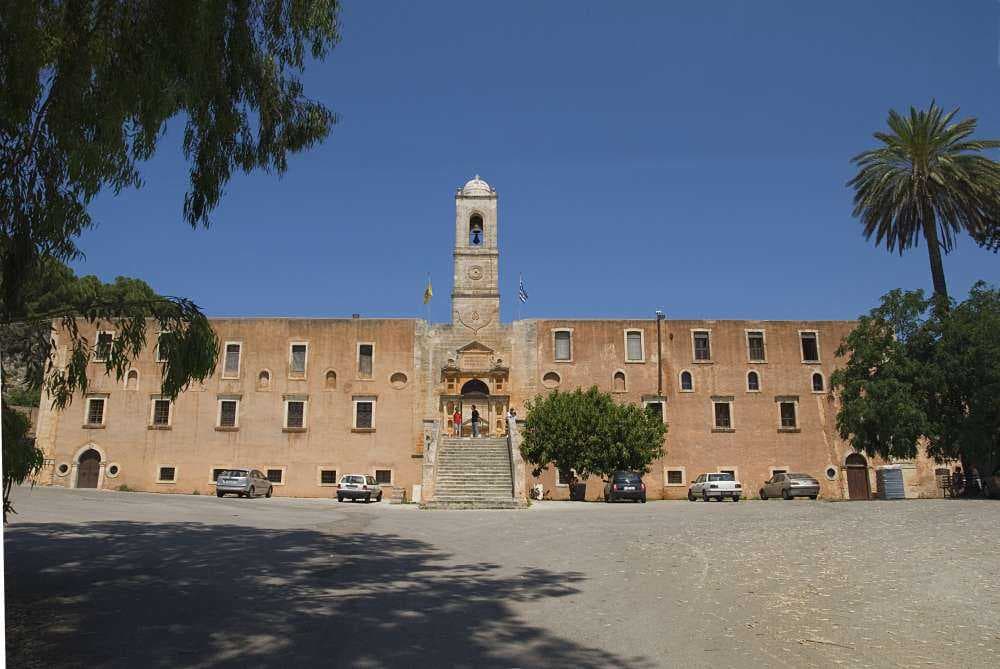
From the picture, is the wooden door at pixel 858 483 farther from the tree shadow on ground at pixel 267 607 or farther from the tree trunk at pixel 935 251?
the tree shadow on ground at pixel 267 607

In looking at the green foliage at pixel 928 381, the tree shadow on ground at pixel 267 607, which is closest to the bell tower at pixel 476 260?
the green foliage at pixel 928 381

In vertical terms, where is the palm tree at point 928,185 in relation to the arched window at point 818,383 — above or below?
above

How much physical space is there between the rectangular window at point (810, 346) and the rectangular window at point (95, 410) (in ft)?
115

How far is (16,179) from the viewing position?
7.61m

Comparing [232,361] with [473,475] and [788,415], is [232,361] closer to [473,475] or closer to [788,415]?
[473,475]

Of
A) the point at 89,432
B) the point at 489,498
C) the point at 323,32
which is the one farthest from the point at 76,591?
the point at 89,432

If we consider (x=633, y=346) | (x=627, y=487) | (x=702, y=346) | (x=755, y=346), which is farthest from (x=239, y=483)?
(x=755, y=346)

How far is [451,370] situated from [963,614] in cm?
3206

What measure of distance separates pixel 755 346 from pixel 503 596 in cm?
3408

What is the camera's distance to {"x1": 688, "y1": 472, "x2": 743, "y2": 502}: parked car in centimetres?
3262

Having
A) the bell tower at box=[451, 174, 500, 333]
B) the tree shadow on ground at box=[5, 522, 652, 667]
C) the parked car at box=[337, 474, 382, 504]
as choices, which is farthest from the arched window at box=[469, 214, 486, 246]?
the tree shadow on ground at box=[5, 522, 652, 667]

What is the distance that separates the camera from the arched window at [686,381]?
3966cm

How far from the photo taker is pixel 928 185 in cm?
3069

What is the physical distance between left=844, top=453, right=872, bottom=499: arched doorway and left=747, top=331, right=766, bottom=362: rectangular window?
6487 millimetres
